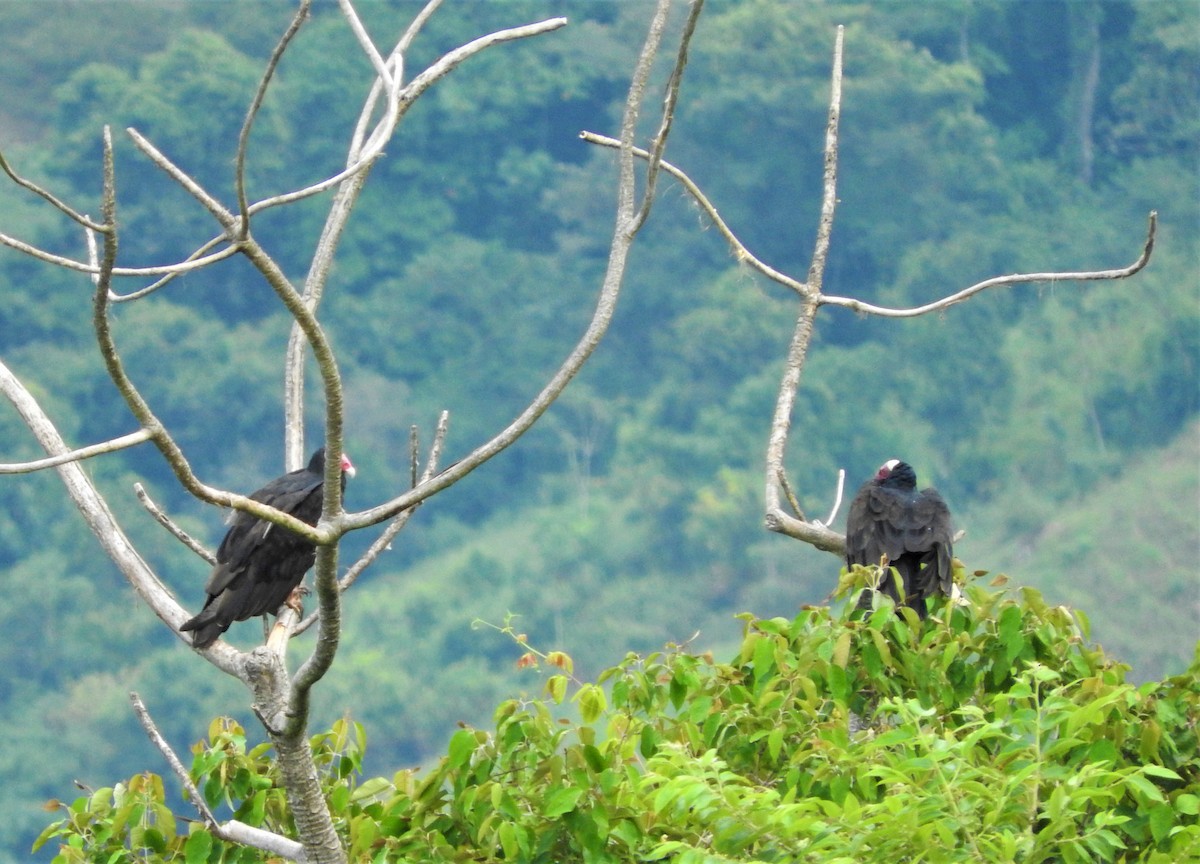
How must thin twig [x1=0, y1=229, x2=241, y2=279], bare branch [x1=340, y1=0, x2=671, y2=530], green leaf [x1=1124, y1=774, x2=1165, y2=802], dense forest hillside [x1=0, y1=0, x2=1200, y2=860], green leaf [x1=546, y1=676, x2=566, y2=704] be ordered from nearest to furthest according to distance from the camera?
green leaf [x1=1124, y1=774, x2=1165, y2=802], thin twig [x1=0, y1=229, x2=241, y2=279], bare branch [x1=340, y1=0, x2=671, y2=530], green leaf [x1=546, y1=676, x2=566, y2=704], dense forest hillside [x1=0, y1=0, x2=1200, y2=860]

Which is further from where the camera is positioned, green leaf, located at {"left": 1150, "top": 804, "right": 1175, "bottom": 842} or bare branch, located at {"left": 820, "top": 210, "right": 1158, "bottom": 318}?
bare branch, located at {"left": 820, "top": 210, "right": 1158, "bottom": 318}

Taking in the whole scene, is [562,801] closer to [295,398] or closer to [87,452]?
[87,452]

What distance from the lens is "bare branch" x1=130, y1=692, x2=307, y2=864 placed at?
3.45 metres

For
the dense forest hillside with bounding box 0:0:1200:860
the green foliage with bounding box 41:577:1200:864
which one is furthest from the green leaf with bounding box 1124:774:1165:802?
the dense forest hillside with bounding box 0:0:1200:860

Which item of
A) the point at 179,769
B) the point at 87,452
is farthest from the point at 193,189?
the point at 179,769

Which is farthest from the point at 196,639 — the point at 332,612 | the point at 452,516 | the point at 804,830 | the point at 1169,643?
the point at 452,516

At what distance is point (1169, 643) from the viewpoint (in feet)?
103

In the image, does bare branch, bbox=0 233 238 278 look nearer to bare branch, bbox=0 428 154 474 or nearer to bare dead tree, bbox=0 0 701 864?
bare dead tree, bbox=0 0 701 864

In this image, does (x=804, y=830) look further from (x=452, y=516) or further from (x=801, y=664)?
(x=452, y=516)

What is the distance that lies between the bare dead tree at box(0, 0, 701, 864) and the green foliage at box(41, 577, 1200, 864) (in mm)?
164

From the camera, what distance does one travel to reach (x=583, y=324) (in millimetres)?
42938

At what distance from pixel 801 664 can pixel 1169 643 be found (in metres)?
29.4

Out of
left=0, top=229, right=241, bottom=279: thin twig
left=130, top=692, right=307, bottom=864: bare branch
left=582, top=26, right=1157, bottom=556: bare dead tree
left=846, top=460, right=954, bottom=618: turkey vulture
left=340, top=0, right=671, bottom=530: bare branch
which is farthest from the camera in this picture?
left=846, top=460, right=954, bottom=618: turkey vulture

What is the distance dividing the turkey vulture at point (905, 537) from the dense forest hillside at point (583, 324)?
Answer: 89.3ft
